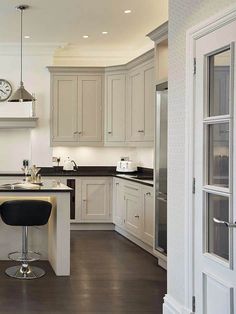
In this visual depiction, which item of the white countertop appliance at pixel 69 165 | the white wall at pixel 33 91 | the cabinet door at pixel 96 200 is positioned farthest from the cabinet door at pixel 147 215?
the white wall at pixel 33 91

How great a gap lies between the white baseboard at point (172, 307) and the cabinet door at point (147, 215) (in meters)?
2.00

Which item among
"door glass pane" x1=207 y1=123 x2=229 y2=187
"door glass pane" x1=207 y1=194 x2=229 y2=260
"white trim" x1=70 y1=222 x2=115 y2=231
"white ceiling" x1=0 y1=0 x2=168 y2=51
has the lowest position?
"white trim" x1=70 y1=222 x2=115 y2=231

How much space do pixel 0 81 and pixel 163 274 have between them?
14.4 feet

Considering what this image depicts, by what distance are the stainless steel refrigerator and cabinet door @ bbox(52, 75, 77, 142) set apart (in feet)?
8.79

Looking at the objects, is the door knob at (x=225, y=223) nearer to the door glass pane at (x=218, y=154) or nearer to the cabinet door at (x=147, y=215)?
the door glass pane at (x=218, y=154)

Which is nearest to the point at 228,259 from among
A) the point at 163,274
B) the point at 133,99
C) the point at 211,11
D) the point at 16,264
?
the point at 211,11

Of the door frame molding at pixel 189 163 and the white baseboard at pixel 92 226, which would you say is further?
the white baseboard at pixel 92 226

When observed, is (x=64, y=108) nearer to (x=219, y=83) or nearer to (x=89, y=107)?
(x=89, y=107)

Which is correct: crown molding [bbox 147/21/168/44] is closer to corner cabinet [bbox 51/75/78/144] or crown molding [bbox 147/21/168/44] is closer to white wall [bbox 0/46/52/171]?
corner cabinet [bbox 51/75/78/144]

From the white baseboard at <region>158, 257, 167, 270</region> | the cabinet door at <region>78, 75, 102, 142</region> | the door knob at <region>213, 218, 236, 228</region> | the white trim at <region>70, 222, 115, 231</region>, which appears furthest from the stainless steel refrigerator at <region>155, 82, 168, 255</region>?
the cabinet door at <region>78, 75, 102, 142</region>

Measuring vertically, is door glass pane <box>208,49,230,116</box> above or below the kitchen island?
above

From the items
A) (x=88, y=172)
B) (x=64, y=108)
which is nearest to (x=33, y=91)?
(x=64, y=108)

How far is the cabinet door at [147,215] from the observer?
541 centimetres

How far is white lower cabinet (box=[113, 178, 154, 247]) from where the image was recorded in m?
5.51
